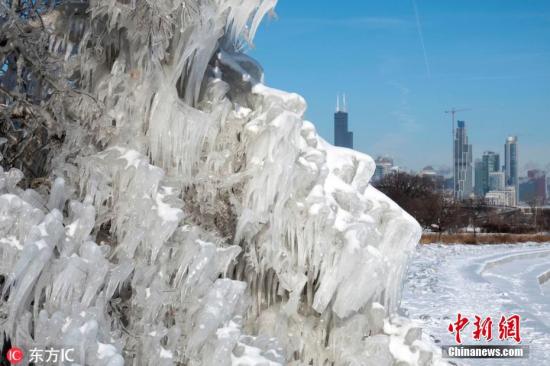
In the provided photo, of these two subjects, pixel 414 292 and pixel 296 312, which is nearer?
pixel 296 312

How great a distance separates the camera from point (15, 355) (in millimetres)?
3115

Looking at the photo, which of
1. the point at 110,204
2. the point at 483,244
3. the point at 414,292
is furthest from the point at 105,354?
the point at 483,244

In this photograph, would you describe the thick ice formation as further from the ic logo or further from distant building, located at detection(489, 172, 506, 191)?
distant building, located at detection(489, 172, 506, 191)

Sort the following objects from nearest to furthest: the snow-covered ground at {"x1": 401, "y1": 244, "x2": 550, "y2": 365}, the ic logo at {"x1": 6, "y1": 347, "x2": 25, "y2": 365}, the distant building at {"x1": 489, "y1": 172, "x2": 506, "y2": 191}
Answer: the ic logo at {"x1": 6, "y1": 347, "x2": 25, "y2": 365} < the snow-covered ground at {"x1": 401, "y1": 244, "x2": 550, "y2": 365} < the distant building at {"x1": 489, "y1": 172, "x2": 506, "y2": 191}

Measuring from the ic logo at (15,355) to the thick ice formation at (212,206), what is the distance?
528mm

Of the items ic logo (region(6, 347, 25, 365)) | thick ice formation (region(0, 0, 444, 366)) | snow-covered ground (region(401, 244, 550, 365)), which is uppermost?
thick ice formation (region(0, 0, 444, 366))

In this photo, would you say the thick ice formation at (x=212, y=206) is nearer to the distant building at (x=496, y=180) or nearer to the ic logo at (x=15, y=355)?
the ic logo at (x=15, y=355)

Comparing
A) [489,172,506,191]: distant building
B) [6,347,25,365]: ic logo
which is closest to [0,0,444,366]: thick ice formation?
[6,347,25,365]: ic logo

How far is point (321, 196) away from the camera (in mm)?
4578

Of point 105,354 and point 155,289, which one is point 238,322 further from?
point 105,354

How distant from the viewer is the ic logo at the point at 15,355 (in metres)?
3.12

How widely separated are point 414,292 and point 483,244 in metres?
17.2

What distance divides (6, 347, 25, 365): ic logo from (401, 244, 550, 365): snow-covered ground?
11.2ft

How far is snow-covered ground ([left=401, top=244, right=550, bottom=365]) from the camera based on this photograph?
853 centimetres
